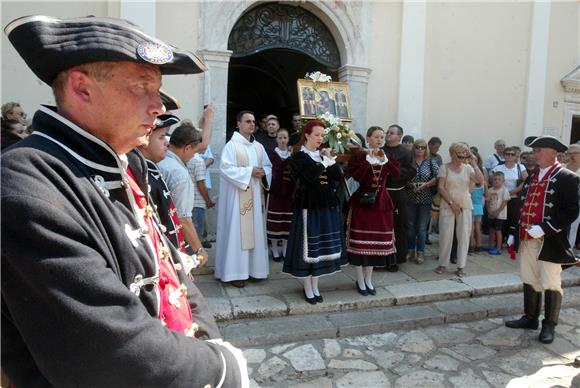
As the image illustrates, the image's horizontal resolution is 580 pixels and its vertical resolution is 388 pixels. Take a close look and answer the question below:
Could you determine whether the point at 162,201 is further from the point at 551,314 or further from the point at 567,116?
the point at 567,116

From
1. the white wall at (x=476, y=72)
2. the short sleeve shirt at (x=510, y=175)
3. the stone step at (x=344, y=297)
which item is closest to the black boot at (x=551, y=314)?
the stone step at (x=344, y=297)

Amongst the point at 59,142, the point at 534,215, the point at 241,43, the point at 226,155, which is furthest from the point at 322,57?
the point at 59,142

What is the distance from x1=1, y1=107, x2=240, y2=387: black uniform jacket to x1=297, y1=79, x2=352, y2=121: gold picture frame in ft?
15.0

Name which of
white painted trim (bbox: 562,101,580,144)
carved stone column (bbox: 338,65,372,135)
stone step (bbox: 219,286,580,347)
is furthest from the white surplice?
white painted trim (bbox: 562,101,580,144)

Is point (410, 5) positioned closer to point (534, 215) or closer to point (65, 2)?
point (534, 215)

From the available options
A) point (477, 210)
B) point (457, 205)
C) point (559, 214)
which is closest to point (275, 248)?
point (457, 205)

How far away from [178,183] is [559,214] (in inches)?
143

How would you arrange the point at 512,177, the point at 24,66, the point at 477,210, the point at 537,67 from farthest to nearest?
the point at 537,67
the point at 512,177
the point at 477,210
the point at 24,66

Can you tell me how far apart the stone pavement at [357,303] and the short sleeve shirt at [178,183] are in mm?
1335

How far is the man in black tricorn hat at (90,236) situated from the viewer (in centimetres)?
92

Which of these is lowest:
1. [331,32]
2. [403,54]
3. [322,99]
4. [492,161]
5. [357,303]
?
[357,303]

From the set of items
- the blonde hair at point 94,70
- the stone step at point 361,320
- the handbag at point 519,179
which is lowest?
the stone step at point 361,320

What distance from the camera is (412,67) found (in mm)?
8328

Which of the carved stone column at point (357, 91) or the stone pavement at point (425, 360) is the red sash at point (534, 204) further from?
the carved stone column at point (357, 91)
